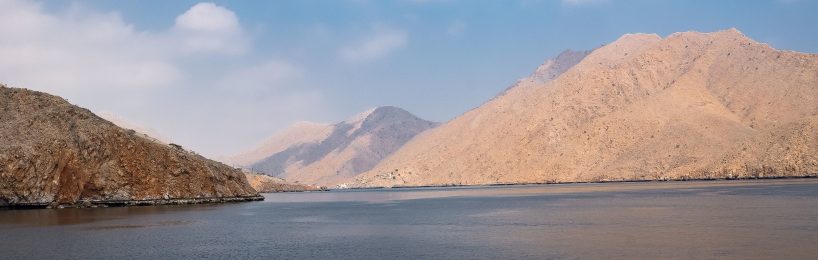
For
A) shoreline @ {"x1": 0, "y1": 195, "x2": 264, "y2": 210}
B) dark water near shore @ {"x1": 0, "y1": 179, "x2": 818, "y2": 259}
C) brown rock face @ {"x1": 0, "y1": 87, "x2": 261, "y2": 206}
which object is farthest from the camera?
shoreline @ {"x1": 0, "y1": 195, "x2": 264, "y2": 210}

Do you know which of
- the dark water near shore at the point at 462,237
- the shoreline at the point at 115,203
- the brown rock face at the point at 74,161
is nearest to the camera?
the dark water near shore at the point at 462,237

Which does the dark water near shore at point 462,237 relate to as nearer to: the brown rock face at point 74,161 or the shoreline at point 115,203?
the brown rock face at point 74,161

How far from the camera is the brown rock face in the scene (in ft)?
312

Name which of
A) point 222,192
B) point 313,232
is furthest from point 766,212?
point 222,192

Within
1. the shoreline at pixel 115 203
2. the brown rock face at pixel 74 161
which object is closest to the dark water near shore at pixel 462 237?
the brown rock face at pixel 74 161

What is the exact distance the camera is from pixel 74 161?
329 ft

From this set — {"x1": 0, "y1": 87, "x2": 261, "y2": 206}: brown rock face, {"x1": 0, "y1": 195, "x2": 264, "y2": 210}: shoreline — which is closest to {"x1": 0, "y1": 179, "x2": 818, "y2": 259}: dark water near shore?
{"x1": 0, "y1": 87, "x2": 261, "y2": 206}: brown rock face

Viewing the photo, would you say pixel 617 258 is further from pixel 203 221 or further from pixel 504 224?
pixel 203 221

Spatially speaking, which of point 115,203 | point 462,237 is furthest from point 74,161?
point 462,237

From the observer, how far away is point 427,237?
48969 millimetres

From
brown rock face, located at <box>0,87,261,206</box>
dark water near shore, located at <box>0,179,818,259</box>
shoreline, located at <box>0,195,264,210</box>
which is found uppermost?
brown rock face, located at <box>0,87,261,206</box>

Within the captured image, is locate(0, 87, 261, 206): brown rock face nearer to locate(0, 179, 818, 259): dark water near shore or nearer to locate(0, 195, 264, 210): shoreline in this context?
locate(0, 195, 264, 210): shoreline

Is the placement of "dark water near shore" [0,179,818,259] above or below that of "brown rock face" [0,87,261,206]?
below

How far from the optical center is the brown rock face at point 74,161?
95.1m
